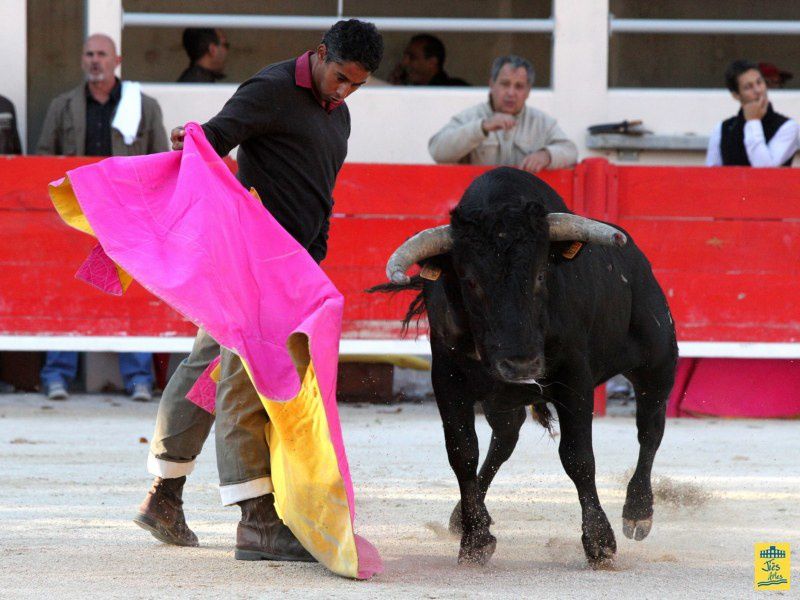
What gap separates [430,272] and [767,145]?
13.9ft

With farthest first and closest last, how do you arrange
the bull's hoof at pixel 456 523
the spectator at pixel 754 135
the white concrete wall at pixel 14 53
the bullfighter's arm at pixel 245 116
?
the white concrete wall at pixel 14 53 → the spectator at pixel 754 135 → the bull's hoof at pixel 456 523 → the bullfighter's arm at pixel 245 116

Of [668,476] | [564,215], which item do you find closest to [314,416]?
[564,215]

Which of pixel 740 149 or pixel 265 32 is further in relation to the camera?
pixel 265 32

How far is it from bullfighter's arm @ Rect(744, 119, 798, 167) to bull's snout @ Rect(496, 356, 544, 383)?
4.31 meters

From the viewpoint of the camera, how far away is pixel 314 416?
348cm

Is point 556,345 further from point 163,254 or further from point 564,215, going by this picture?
point 163,254

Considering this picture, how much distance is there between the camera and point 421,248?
370 centimetres

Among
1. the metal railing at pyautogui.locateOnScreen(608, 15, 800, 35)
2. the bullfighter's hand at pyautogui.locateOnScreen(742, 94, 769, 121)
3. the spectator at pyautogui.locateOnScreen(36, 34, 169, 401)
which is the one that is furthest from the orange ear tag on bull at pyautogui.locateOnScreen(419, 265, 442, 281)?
the metal railing at pyautogui.locateOnScreen(608, 15, 800, 35)

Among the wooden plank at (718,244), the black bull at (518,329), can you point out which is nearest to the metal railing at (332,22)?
the wooden plank at (718,244)

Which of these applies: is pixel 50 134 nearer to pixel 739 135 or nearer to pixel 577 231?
pixel 739 135

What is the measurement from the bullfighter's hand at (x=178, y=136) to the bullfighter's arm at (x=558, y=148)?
366 cm

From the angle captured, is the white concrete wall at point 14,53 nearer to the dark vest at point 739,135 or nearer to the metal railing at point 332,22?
the metal railing at point 332,22

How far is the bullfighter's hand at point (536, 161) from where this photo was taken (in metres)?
7.01

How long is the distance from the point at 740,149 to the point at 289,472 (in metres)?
4.66
